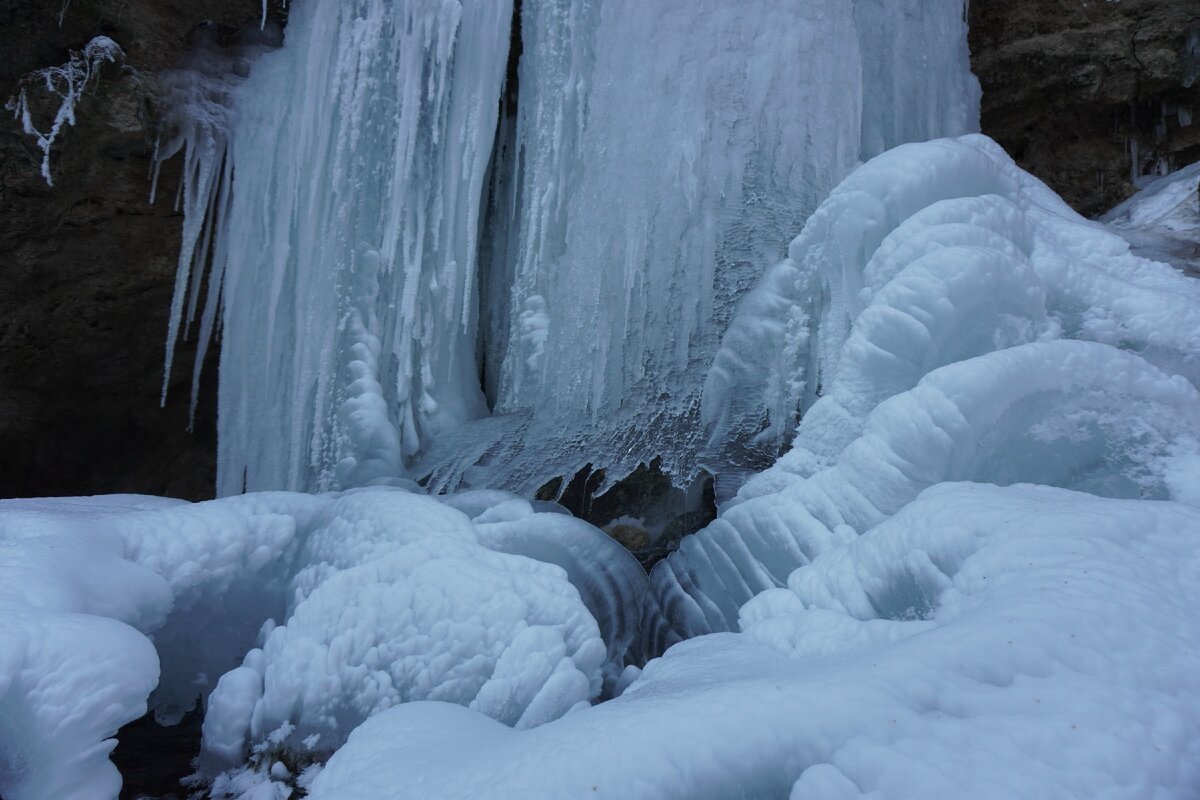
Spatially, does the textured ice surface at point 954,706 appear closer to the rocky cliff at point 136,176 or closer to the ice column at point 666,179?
the ice column at point 666,179

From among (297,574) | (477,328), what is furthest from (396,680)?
(477,328)

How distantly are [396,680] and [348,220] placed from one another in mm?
2801

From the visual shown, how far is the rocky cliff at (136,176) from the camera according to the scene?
4266 millimetres

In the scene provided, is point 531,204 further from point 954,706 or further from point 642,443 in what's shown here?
point 954,706

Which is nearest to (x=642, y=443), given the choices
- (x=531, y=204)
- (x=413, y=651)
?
(x=531, y=204)

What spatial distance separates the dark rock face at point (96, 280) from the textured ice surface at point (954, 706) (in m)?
3.98

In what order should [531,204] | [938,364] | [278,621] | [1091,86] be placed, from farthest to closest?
[1091,86] < [531,204] < [278,621] < [938,364]

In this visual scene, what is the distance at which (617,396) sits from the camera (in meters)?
4.10

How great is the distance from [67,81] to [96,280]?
1118mm

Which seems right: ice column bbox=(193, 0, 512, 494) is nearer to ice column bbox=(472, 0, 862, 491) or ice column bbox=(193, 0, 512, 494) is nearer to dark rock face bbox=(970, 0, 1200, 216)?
ice column bbox=(472, 0, 862, 491)

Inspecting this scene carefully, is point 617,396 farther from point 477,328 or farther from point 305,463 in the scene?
point 305,463

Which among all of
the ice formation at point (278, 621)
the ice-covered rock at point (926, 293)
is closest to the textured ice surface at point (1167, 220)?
the ice-covered rock at point (926, 293)

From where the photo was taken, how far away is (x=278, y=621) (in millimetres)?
2938

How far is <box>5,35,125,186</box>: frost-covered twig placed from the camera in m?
4.16
